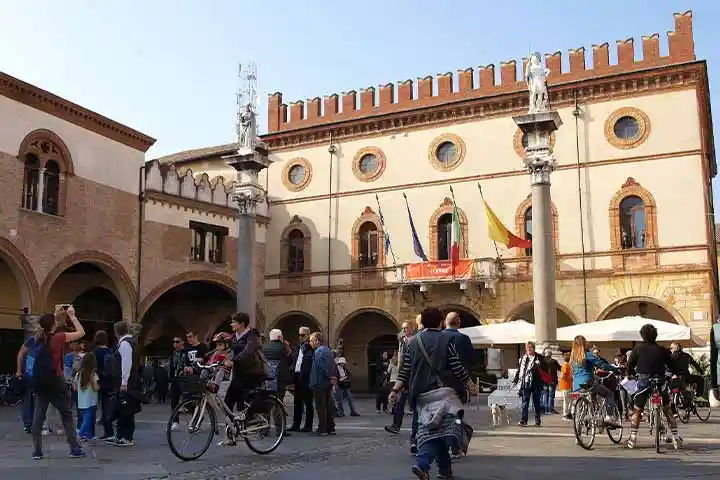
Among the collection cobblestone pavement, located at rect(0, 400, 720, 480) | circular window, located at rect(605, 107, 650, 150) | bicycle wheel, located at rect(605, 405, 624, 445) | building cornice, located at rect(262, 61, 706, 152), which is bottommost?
cobblestone pavement, located at rect(0, 400, 720, 480)

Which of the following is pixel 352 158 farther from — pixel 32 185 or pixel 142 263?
pixel 32 185

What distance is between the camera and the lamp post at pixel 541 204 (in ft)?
52.2

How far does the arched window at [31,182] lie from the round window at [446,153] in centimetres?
1285

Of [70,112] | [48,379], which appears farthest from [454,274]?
[48,379]

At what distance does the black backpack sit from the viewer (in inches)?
320

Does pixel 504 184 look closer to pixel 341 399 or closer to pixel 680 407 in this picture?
pixel 341 399

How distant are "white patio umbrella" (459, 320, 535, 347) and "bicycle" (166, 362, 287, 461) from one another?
35.7 ft

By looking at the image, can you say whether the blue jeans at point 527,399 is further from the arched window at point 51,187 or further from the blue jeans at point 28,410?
the arched window at point 51,187

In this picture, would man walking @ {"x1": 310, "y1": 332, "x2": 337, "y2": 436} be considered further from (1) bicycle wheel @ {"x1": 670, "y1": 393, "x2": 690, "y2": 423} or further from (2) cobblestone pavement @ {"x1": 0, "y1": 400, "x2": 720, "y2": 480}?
(1) bicycle wheel @ {"x1": 670, "y1": 393, "x2": 690, "y2": 423}

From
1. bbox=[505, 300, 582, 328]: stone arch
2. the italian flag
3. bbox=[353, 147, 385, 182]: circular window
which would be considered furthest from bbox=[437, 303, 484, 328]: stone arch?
bbox=[353, 147, 385, 182]: circular window

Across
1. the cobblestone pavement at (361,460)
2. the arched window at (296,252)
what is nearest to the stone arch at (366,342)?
the arched window at (296,252)

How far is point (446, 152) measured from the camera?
91.0 feet

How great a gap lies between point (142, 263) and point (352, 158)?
28.4 ft

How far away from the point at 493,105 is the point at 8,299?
16.1m
